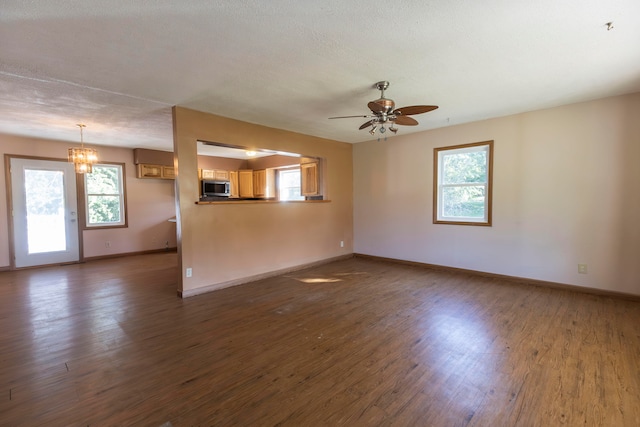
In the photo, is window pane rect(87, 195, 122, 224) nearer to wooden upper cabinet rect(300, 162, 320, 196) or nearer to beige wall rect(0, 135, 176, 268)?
beige wall rect(0, 135, 176, 268)

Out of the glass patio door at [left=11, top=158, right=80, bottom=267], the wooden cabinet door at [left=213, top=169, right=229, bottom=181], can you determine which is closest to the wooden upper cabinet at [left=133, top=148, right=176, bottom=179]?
the wooden cabinet door at [left=213, top=169, right=229, bottom=181]

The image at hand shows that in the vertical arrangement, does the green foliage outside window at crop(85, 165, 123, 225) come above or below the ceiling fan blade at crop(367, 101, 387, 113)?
below

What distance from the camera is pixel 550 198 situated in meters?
3.95

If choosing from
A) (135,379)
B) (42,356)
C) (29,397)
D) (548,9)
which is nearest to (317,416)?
(135,379)

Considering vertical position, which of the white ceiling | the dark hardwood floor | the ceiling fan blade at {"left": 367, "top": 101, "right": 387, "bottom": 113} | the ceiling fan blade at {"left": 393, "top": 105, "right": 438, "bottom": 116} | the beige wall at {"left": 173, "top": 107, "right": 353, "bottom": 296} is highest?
the white ceiling

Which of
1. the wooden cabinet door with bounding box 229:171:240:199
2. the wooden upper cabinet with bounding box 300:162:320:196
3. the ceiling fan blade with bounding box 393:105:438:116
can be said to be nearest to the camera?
the ceiling fan blade with bounding box 393:105:438:116

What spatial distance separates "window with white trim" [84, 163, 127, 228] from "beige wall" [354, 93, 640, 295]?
6.28 m

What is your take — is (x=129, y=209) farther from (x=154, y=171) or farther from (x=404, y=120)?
(x=404, y=120)

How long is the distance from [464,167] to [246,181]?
5652 mm

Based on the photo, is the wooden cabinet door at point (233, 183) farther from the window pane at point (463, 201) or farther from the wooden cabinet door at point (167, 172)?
the window pane at point (463, 201)

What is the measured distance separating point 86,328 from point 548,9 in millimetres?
4746

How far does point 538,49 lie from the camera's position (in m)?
2.39

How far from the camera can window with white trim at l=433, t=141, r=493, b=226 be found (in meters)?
4.53

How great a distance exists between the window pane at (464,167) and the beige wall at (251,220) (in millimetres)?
2025
